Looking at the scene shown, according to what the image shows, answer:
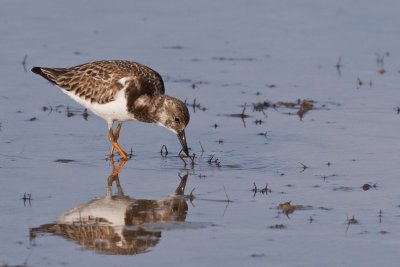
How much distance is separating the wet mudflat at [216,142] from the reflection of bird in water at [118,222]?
23 mm

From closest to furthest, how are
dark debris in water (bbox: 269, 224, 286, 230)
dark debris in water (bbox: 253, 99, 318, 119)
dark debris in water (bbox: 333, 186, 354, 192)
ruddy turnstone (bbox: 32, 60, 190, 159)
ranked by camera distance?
dark debris in water (bbox: 269, 224, 286, 230) < dark debris in water (bbox: 333, 186, 354, 192) < ruddy turnstone (bbox: 32, 60, 190, 159) < dark debris in water (bbox: 253, 99, 318, 119)

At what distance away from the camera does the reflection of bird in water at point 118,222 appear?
907 centimetres

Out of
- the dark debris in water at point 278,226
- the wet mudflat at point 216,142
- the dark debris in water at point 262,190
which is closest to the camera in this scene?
the wet mudflat at point 216,142

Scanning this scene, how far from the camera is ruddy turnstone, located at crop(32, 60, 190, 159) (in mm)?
12312

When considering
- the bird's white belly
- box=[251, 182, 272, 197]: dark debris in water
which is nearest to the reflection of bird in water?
box=[251, 182, 272, 197]: dark debris in water

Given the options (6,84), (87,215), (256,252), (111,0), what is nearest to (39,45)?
(6,84)

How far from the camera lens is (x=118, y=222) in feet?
31.7

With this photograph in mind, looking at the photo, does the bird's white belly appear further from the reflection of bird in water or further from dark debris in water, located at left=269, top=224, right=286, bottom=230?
dark debris in water, located at left=269, top=224, right=286, bottom=230

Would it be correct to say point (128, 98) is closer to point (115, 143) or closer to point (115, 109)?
point (115, 109)

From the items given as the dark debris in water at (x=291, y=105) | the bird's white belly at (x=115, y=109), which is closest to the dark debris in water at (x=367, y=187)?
the bird's white belly at (x=115, y=109)

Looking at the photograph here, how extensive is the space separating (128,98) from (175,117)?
2.18 ft

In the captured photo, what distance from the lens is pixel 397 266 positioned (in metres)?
8.70

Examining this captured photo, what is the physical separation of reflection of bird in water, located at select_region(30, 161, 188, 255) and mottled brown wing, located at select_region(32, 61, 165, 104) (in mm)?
1984

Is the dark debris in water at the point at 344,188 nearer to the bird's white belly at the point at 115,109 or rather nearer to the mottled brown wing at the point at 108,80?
the mottled brown wing at the point at 108,80
